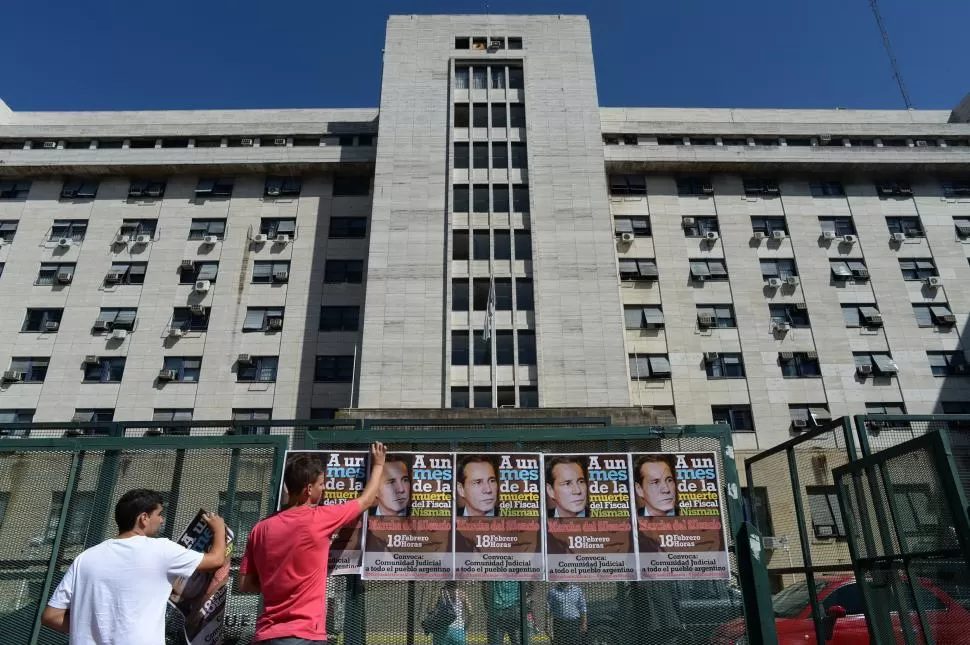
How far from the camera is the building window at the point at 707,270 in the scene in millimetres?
30688

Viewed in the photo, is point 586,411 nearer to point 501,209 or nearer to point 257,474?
point 501,209

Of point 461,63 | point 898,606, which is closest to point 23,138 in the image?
point 461,63

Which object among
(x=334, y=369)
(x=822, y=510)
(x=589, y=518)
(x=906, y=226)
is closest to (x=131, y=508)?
(x=589, y=518)

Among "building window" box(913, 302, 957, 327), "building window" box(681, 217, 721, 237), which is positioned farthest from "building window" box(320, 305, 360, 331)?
"building window" box(913, 302, 957, 327)

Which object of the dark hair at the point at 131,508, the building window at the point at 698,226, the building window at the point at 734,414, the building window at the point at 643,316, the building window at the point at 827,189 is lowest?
the dark hair at the point at 131,508

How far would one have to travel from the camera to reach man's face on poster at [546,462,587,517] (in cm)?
624

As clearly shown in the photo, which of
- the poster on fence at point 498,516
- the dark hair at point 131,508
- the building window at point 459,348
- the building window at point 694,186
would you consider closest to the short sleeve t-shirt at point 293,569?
the dark hair at point 131,508

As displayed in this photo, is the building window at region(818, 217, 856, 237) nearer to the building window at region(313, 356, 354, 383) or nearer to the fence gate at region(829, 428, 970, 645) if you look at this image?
the building window at region(313, 356, 354, 383)

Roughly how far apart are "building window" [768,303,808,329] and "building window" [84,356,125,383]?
103ft

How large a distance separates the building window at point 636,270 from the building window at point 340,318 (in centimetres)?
1338

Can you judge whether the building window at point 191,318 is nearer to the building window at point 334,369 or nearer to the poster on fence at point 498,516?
the building window at point 334,369

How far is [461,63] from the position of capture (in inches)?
1315

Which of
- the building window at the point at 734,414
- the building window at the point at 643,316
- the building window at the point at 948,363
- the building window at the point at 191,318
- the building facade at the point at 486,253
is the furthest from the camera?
the building window at the point at 643,316

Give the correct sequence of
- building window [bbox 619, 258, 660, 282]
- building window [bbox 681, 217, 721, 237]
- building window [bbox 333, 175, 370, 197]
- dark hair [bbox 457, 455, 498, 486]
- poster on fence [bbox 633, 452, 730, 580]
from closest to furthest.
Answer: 1. poster on fence [bbox 633, 452, 730, 580]
2. dark hair [bbox 457, 455, 498, 486]
3. building window [bbox 619, 258, 660, 282]
4. building window [bbox 681, 217, 721, 237]
5. building window [bbox 333, 175, 370, 197]
